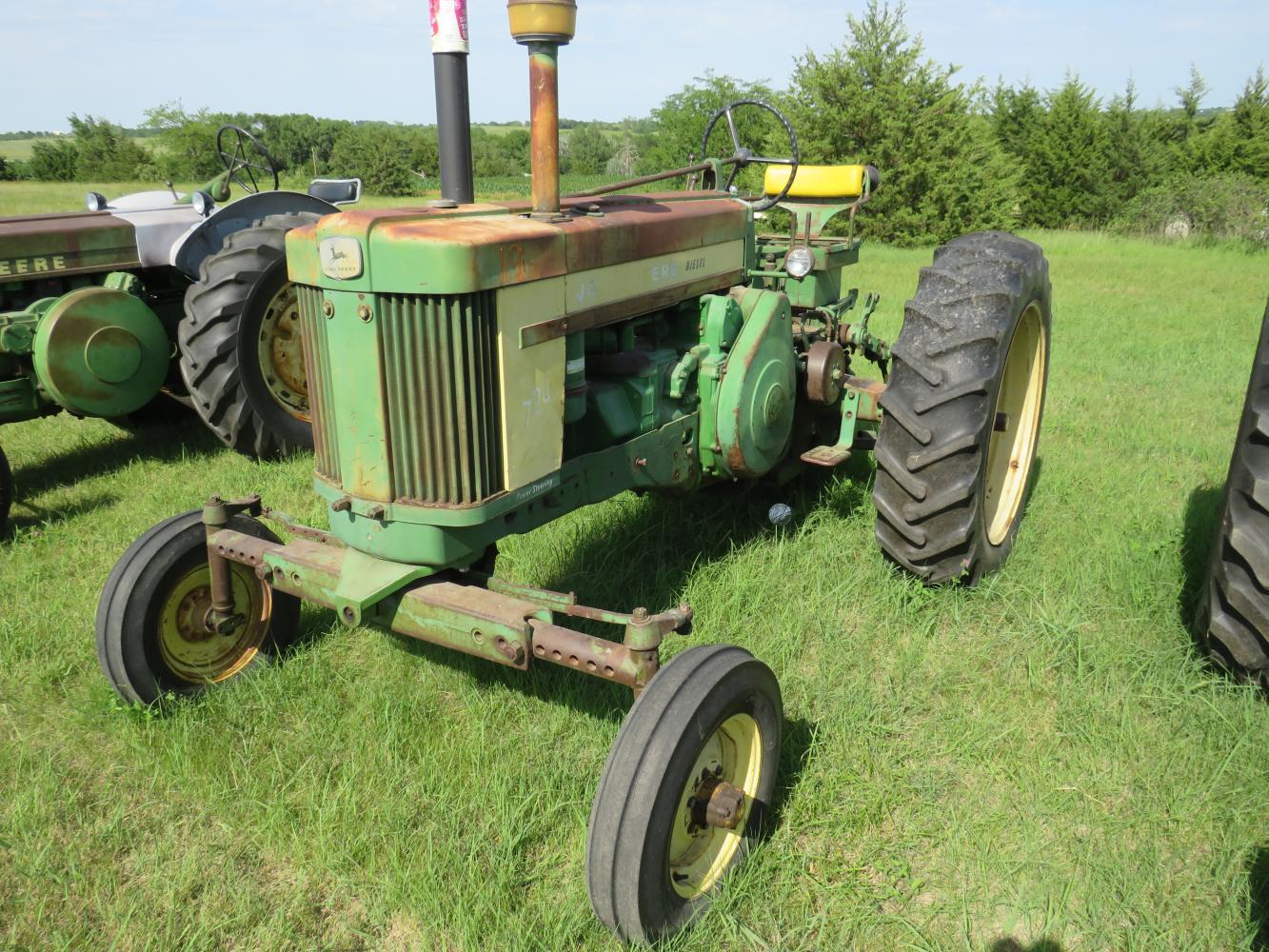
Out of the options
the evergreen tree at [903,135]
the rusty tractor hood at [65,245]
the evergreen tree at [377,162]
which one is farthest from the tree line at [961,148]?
the rusty tractor hood at [65,245]

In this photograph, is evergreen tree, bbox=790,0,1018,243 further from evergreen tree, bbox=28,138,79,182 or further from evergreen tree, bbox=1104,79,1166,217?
evergreen tree, bbox=28,138,79,182

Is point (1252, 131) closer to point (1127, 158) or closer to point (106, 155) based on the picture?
point (1127, 158)

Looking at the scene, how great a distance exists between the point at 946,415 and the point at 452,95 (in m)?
1.95

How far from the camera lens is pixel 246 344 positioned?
5262mm

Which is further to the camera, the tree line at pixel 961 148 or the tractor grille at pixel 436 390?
the tree line at pixel 961 148

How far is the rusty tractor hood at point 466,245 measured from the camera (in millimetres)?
2289

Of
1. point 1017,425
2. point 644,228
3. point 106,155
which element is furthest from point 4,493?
point 106,155

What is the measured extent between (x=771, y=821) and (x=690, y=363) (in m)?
1.53

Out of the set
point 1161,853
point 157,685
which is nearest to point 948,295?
point 1161,853

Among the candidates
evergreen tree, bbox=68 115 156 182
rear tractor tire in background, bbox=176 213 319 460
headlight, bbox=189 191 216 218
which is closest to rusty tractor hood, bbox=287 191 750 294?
rear tractor tire in background, bbox=176 213 319 460

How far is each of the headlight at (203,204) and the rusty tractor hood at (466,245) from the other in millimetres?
4136

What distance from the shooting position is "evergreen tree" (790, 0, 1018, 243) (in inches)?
811

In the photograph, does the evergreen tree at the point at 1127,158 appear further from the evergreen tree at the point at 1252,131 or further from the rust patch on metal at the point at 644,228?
the rust patch on metal at the point at 644,228

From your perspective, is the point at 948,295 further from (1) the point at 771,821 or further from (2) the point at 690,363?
(1) the point at 771,821
